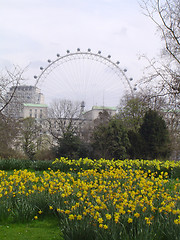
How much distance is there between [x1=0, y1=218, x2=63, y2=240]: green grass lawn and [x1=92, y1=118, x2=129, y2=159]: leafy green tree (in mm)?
14050

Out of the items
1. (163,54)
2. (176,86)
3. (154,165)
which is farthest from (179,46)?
(154,165)

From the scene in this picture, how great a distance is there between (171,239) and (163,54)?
9940 millimetres

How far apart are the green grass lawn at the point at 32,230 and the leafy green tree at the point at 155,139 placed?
12.7 m

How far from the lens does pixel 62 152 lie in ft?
67.8

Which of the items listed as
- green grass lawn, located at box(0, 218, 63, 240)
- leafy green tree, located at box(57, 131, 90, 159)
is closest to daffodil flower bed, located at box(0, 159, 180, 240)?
green grass lawn, located at box(0, 218, 63, 240)

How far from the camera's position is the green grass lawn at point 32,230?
4301 millimetres

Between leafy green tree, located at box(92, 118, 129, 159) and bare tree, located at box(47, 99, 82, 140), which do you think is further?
bare tree, located at box(47, 99, 82, 140)

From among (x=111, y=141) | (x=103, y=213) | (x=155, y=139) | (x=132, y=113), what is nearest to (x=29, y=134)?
(x=132, y=113)

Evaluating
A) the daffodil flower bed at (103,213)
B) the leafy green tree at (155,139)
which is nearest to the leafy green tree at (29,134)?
the leafy green tree at (155,139)

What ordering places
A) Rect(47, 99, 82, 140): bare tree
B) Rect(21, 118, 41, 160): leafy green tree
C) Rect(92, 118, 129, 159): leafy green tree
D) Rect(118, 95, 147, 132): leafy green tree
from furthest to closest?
Rect(47, 99, 82, 140): bare tree < Rect(21, 118, 41, 160): leafy green tree < Rect(118, 95, 147, 132): leafy green tree < Rect(92, 118, 129, 159): leafy green tree

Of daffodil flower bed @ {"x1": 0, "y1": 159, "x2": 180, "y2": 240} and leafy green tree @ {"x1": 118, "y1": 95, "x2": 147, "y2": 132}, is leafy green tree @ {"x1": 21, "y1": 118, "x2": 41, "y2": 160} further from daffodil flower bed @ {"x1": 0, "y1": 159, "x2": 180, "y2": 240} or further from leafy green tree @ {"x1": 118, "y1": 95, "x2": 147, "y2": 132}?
daffodil flower bed @ {"x1": 0, "y1": 159, "x2": 180, "y2": 240}

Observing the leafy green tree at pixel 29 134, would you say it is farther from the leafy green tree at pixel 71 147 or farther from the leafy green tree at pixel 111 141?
the leafy green tree at pixel 111 141

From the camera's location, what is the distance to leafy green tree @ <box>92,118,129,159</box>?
62.7ft

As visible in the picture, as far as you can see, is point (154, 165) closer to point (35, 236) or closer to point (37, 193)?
point (37, 193)
